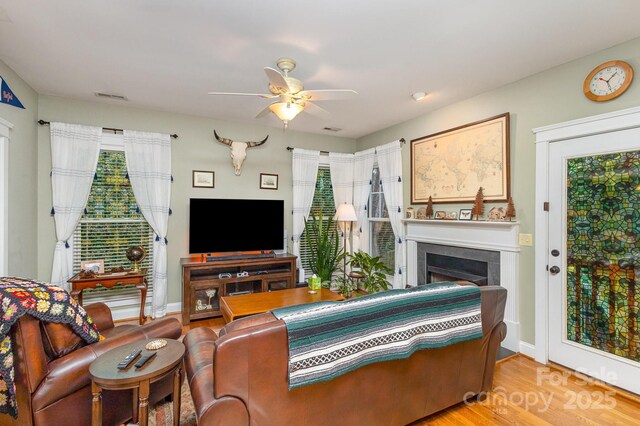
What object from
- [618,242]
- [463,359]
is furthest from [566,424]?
[618,242]

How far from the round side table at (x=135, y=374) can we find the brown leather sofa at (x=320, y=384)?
0.36 ft

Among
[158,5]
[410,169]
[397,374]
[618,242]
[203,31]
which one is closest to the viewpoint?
[397,374]

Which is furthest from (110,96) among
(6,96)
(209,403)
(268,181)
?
(209,403)

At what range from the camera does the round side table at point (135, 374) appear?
1.41m

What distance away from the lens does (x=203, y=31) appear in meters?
2.22

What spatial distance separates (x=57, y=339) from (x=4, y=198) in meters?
2.00

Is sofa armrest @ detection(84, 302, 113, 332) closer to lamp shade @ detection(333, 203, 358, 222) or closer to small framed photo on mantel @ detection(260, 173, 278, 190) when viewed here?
small framed photo on mantel @ detection(260, 173, 278, 190)

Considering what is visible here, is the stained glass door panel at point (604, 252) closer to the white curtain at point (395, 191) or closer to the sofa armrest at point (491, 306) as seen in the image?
the sofa armrest at point (491, 306)

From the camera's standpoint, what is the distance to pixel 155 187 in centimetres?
395

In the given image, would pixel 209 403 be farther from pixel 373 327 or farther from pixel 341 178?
pixel 341 178

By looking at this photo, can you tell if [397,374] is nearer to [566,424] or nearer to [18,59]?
[566,424]

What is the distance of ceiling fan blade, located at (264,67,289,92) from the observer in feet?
6.61

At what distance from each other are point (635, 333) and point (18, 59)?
560 cm

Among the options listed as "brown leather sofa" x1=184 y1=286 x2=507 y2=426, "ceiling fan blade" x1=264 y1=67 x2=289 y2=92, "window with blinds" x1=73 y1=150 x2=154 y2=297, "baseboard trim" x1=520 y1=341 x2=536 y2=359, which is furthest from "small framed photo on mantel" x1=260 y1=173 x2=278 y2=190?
"baseboard trim" x1=520 y1=341 x2=536 y2=359
